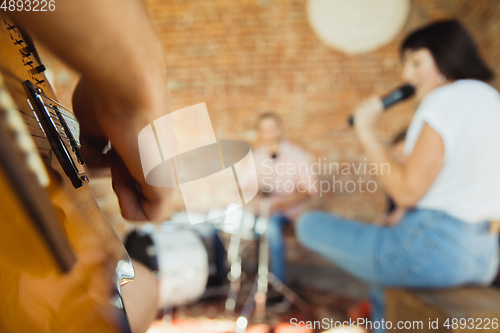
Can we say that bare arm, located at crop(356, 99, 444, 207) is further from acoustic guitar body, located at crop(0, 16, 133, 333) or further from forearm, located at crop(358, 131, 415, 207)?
acoustic guitar body, located at crop(0, 16, 133, 333)

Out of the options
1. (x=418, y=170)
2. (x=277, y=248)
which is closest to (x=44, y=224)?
(x=418, y=170)

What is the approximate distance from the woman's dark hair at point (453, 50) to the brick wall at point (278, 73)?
5.24 feet

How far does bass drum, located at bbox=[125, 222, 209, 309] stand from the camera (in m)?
1.60

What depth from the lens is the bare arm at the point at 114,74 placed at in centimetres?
20

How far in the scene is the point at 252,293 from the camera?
202cm

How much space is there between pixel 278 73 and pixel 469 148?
2.00 metres

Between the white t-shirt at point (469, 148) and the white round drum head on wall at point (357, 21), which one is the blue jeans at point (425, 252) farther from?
the white round drum head on wall at point (357, 21)

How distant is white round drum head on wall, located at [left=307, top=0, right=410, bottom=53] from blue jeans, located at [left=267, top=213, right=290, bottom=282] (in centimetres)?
157

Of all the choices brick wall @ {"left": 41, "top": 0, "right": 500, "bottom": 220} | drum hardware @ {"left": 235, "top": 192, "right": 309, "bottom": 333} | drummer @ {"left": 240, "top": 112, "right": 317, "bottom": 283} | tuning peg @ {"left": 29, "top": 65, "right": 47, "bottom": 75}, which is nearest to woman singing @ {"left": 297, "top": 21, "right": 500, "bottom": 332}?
tuning peg @ {"left": 29, "top": 65, "right": 47, "bottom": 75}

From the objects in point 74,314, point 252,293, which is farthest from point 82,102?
point 252,293

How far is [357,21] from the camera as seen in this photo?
94.3 inches

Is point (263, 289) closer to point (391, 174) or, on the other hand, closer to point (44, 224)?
point (391, 174)

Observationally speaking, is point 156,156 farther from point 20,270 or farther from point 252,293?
point 252,293

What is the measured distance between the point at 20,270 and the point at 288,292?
6.84ft
